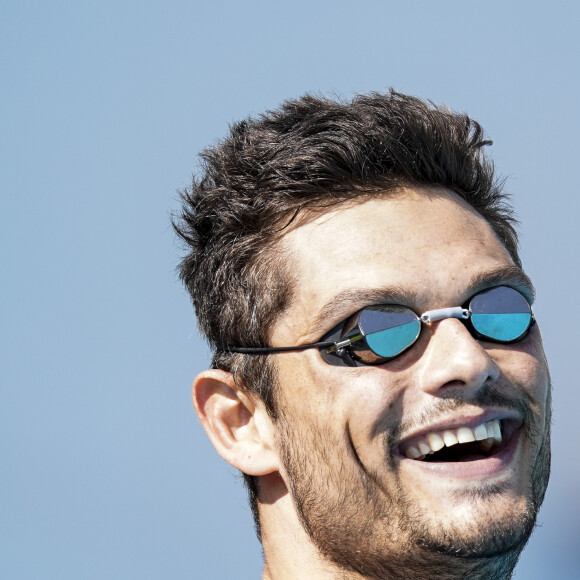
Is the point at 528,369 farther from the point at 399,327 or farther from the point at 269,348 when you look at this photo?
the point at 269,348

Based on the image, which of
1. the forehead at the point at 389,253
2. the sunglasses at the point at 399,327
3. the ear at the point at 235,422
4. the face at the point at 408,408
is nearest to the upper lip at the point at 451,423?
the face at the point at 408,408

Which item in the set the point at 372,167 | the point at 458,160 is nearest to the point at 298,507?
the point at 372,167

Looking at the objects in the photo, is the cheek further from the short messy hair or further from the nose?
the short messy hair

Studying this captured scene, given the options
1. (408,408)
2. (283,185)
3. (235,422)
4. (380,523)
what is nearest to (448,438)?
(408,408)

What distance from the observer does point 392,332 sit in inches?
149

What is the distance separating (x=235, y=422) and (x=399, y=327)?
98cm

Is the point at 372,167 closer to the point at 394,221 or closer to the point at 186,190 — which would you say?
the point at 394,221

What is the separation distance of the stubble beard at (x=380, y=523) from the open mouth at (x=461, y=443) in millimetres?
123

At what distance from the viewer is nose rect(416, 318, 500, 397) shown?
12.0ft

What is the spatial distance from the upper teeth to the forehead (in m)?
0.49

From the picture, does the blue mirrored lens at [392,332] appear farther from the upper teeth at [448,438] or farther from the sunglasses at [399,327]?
the upper teeth at [448,438]

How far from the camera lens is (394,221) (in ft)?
13.3

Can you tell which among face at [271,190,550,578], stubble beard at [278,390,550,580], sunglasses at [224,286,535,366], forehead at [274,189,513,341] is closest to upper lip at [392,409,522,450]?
face at [271,190,550,578]

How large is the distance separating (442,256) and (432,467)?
841 mm
